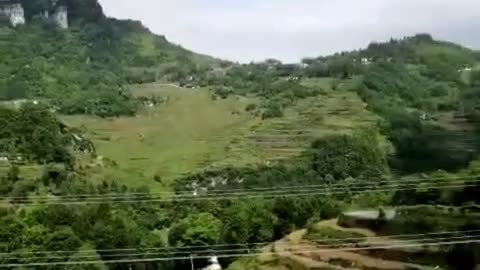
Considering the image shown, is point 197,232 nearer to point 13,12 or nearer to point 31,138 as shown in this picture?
point 31,138

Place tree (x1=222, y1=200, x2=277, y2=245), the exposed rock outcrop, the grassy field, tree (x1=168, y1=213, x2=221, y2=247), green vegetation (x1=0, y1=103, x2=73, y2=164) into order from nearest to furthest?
1. tree (x1=222, y1=200, x2=277, y2=245)
2. tree (x1=168, y1=213, x2=221, y2=247)
3. green vegetation (x1=0, y1=103, x2=73, y2=164)
4. the grassy field
5. the exposed rock outcrop

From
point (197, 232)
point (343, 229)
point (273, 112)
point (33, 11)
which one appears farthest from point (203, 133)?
point (33, 11)

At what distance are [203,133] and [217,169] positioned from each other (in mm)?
10472

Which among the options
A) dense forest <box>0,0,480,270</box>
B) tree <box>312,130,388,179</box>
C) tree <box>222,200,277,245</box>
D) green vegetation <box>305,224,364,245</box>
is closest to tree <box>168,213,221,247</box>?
dense forest <box>0,0,480,270</box>

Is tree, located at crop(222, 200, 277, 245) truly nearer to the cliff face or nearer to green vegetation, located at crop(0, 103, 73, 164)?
green vegetation, located at crop(0, 103, 73, 164)

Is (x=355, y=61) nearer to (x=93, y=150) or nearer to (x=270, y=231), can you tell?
(x=93, y=150)

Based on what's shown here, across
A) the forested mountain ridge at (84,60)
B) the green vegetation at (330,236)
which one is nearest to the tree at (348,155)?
the green vegetation at (330,236)

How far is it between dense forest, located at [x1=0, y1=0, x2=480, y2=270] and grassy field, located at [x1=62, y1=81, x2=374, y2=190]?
4.60 ft

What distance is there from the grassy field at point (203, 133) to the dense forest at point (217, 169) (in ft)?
4.60

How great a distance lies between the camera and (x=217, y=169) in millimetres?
47219

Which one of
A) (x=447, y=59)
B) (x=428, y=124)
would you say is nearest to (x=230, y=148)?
(x=428, y=124)

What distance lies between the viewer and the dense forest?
25.7 metres

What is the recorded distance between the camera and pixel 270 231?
29.9 metres

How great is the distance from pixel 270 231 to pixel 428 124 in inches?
291
